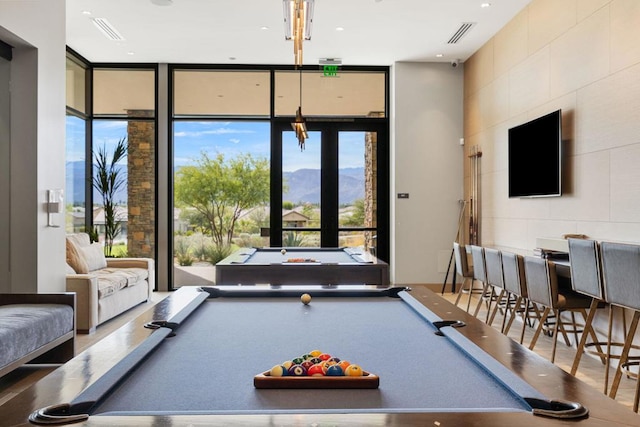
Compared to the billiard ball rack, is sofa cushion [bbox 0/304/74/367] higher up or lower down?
lower down

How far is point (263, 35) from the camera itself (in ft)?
24.3

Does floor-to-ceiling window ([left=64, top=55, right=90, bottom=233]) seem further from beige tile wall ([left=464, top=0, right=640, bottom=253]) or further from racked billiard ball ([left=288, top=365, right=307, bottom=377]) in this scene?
racked billiard ball ([left=288, top=365, right=307, bottom=377])

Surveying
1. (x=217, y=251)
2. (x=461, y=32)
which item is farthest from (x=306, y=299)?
(x=217, y=251)

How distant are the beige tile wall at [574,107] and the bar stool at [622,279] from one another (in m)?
1.00

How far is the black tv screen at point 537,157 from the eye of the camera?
5473mm

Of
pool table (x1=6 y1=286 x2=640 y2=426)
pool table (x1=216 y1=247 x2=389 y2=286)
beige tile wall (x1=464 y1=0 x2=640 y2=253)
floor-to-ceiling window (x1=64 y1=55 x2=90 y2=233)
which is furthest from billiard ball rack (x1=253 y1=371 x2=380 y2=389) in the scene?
floor-to-ceiling window (x1=64 y1=55 x2=90 y2=233)

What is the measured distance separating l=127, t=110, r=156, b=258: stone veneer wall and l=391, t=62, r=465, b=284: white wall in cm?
379

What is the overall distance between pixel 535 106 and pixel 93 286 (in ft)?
16.5

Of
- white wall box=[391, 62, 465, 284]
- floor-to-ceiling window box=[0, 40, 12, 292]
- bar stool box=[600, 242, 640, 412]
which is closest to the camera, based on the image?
bar stool box=[600, 242, 640, 412]

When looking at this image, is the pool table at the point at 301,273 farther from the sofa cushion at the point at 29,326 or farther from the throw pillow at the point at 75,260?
the throw pillow at the point at 75,260

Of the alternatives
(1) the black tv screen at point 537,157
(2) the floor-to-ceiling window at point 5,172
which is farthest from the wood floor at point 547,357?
(1) the black tv screen at point 537,157

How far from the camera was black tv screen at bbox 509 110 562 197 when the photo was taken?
547 cm

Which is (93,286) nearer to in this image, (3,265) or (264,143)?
(3,265)

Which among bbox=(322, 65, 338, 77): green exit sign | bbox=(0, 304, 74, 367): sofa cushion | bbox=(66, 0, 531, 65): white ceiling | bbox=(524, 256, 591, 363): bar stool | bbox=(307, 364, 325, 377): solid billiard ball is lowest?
bbox=(0, 304, 74, 367): sofa cushion
